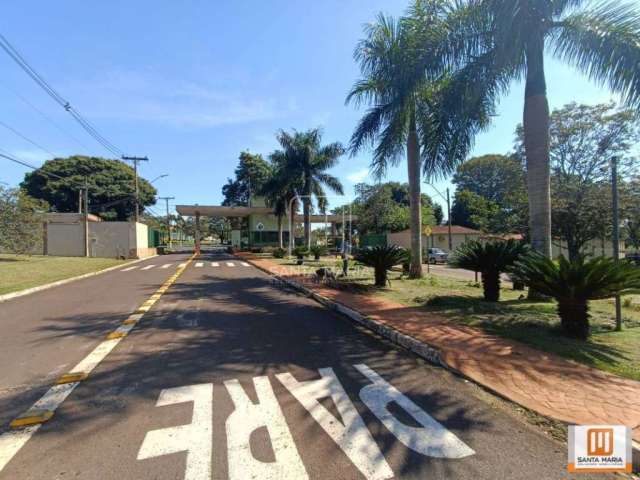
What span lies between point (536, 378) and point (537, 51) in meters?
7.27

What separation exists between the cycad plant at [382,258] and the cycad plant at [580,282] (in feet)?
18.4

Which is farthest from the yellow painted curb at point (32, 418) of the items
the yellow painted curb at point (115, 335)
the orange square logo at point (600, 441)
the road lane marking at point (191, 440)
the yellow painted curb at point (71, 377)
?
the orange square logo at point (600, 441)

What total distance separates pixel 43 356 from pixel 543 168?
32.7 ft

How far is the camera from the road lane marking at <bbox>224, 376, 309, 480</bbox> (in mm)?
2406

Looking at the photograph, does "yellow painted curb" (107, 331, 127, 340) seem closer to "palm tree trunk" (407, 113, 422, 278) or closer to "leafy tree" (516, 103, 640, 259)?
"palm tree trunk" (407, 113, 422, 278)

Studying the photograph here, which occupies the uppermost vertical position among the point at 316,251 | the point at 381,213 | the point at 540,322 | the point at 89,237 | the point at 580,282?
the point at 381,213

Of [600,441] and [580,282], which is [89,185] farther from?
[600,441]

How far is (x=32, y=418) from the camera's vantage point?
3162mm

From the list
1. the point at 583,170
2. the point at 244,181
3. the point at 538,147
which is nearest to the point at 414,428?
the point at 538,147

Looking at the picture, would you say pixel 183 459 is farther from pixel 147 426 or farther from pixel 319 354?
pixel 319 354

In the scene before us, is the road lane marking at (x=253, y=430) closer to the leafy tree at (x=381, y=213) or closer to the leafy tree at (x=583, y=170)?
the leafy tree at (x=583, y=170)

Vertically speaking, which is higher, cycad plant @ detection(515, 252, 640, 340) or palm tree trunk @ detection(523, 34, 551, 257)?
Result: palm tree trunk @ detection(523, 34, 551, 257)

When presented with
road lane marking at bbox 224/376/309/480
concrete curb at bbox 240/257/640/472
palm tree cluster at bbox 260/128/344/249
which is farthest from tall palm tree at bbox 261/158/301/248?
road lane marking at bbox 224/376/309/480

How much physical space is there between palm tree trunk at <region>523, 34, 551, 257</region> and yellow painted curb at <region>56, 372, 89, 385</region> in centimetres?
861
